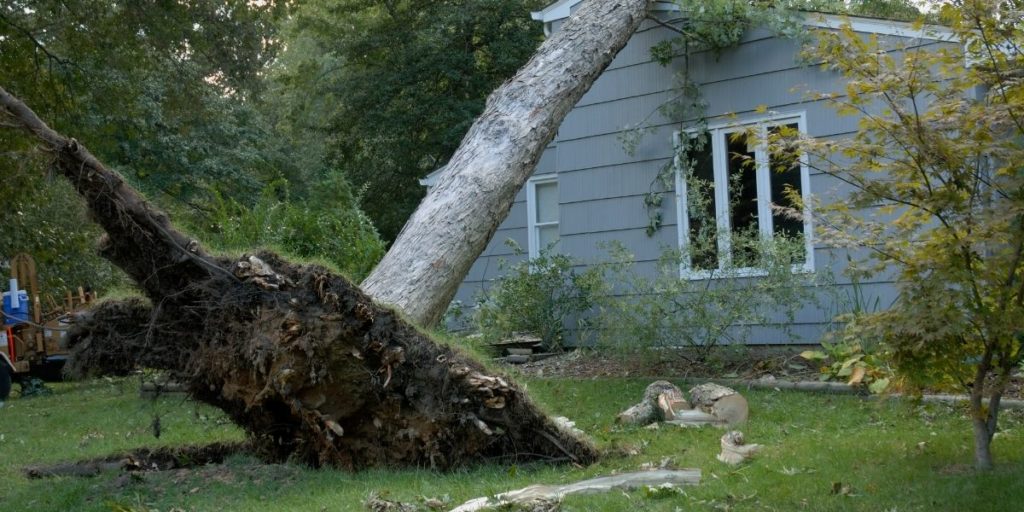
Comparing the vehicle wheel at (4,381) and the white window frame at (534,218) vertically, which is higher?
the white window frame at (534,218)

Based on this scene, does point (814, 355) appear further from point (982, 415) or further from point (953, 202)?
point (953, 202)

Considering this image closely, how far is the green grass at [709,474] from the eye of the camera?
470cm

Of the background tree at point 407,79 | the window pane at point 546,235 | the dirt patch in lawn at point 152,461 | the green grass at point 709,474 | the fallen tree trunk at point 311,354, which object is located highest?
the background tree at point 407,79

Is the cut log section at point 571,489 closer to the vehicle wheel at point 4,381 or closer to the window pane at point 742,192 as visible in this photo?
the window pane at point 742,192

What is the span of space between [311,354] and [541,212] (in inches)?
331

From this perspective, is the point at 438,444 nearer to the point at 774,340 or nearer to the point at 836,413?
the point at 836,413

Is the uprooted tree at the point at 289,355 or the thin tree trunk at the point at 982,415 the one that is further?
the uprooted tree at the point at 289,355

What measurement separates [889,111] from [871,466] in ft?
6.37

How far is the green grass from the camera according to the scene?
185 inches

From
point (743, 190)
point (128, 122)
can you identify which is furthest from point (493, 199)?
point (128, 122)

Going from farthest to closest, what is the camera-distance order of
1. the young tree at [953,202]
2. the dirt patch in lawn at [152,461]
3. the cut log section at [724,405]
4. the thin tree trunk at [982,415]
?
1. the cut log section at [724,405]
2. the dirt patch in lawn at [152,461]
3. the thin tree trunk at [982,415]
4. the young tree at [953,202]

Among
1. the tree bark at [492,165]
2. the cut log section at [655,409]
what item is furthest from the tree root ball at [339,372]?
the cut log section at [655,409]

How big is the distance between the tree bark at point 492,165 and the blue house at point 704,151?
1.35 meters

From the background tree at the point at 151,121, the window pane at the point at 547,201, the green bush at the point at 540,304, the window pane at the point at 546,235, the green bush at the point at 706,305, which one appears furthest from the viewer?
the window pane at the point at 547,201
